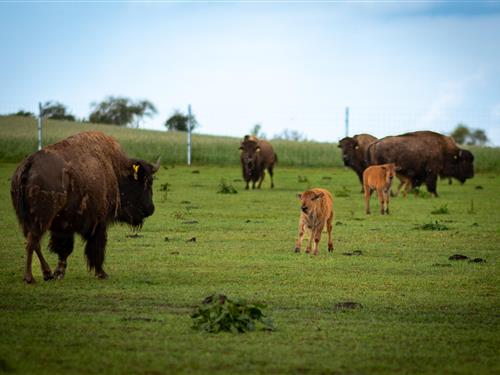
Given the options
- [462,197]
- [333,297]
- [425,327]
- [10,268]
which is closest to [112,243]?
[10,268]

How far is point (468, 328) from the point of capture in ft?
33.6

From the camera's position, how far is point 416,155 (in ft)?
112

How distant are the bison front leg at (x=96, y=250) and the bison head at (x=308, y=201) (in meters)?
3.99

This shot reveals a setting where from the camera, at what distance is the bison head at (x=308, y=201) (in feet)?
53.8

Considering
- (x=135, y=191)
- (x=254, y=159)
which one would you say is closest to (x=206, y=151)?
(x=254, y=159)

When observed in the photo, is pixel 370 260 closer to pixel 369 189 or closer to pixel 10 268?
pixel 10 268

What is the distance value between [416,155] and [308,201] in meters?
18.2

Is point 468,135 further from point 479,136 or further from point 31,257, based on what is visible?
point 31,257

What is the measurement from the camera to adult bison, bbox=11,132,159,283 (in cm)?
1231

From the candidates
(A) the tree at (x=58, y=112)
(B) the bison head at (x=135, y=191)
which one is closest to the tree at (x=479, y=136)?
(A) the tree at (x=58, y=112)

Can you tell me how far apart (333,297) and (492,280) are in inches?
112

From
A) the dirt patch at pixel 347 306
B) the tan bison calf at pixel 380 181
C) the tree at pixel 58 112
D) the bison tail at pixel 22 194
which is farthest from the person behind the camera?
→ the tree at pixel 58 112

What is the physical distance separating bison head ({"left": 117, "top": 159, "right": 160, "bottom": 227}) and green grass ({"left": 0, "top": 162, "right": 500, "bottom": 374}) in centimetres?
77

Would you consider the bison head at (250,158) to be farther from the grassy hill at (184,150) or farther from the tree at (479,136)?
the tree at (479,136)
